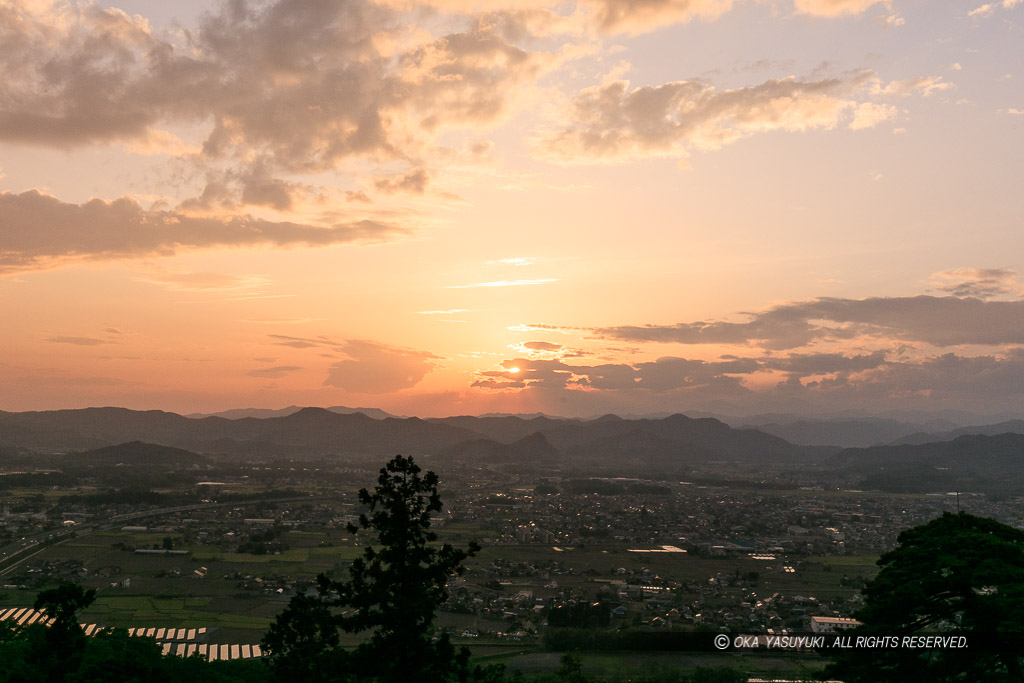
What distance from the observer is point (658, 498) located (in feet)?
486

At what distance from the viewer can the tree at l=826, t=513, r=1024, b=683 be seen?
13891mm

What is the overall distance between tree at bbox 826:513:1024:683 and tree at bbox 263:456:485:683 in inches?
366

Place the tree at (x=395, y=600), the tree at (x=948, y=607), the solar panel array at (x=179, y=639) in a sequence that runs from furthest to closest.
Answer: the solar panel array at (x=179, y=639), the tree at (x=395, y=600), the tree at (x=948, y=607)

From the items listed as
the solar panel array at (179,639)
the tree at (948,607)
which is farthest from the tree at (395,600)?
the solar panel array at (179,639)

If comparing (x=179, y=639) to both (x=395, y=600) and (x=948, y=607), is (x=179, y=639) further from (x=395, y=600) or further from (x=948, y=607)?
(x=948, y=607)

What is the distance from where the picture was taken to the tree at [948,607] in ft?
45.6

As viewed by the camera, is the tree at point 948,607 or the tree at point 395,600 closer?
the tree at point 948,607

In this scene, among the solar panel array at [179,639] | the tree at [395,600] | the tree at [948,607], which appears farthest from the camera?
the solar panel array at [179,639]

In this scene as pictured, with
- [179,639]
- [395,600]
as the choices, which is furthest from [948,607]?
[179,639]

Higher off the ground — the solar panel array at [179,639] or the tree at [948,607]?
the tree at [948,607]

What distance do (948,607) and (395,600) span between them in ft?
40.5

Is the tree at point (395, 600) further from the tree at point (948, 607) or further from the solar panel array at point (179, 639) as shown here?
the solar panel array at point (179, 639)

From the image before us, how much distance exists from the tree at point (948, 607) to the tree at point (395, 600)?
9284 millimetres

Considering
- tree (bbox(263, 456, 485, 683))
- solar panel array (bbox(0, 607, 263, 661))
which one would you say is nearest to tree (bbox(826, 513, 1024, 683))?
tree (bbox(263, 456, 485, 683))
